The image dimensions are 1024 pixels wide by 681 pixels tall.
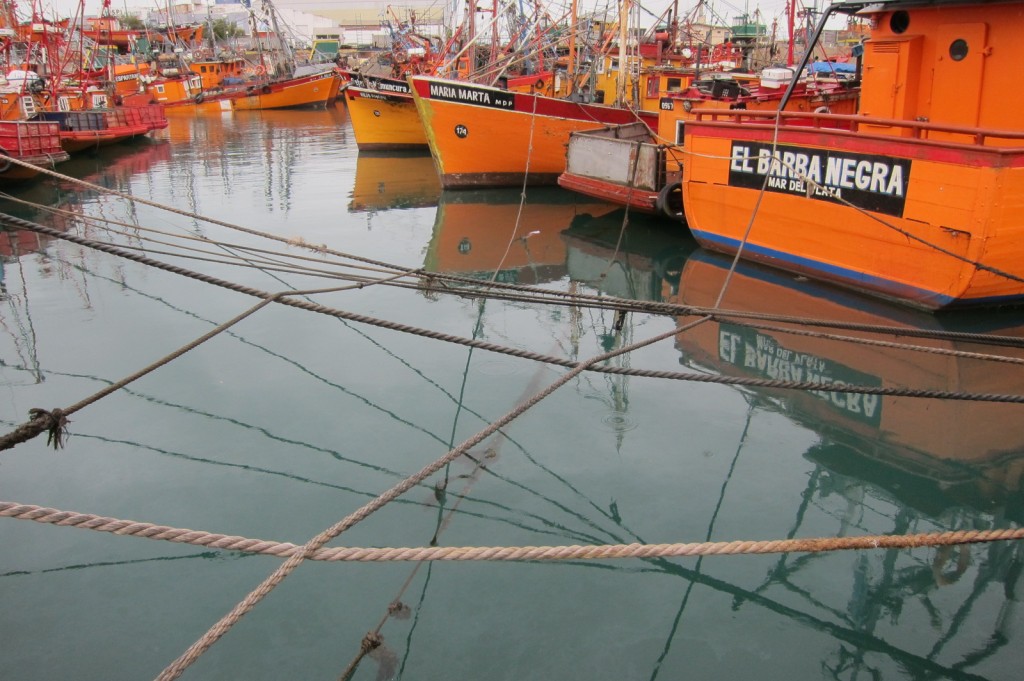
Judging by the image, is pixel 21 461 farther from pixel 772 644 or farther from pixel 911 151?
pixel 911 151

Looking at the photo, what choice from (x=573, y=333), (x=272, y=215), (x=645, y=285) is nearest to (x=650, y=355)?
(x=573, y=333)

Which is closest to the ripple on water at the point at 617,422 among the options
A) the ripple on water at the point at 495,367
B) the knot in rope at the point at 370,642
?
the ripple on water at the point at 495,367

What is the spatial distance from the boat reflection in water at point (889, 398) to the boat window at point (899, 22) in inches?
106

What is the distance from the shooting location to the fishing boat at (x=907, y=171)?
22.4ft

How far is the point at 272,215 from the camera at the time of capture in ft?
43.5

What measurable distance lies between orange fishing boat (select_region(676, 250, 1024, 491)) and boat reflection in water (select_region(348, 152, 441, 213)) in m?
7.26

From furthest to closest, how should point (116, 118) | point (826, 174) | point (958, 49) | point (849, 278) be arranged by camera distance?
point (116, 118) → point (849, 278) → point (826, 174) → point (958, 49)

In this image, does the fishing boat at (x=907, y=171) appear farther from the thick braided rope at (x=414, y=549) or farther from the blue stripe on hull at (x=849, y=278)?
the thick braided rope at (x=414, y=549)

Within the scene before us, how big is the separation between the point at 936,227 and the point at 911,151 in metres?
0.72

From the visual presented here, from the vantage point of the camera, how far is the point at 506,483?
16.0 feet

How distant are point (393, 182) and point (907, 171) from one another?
39.7ft

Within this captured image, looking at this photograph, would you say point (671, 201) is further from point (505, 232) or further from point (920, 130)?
point (920, 130)

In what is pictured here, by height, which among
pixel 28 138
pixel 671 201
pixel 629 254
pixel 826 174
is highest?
pixel 28 138

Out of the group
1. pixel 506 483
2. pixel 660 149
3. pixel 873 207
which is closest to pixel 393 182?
pixel 660 149
